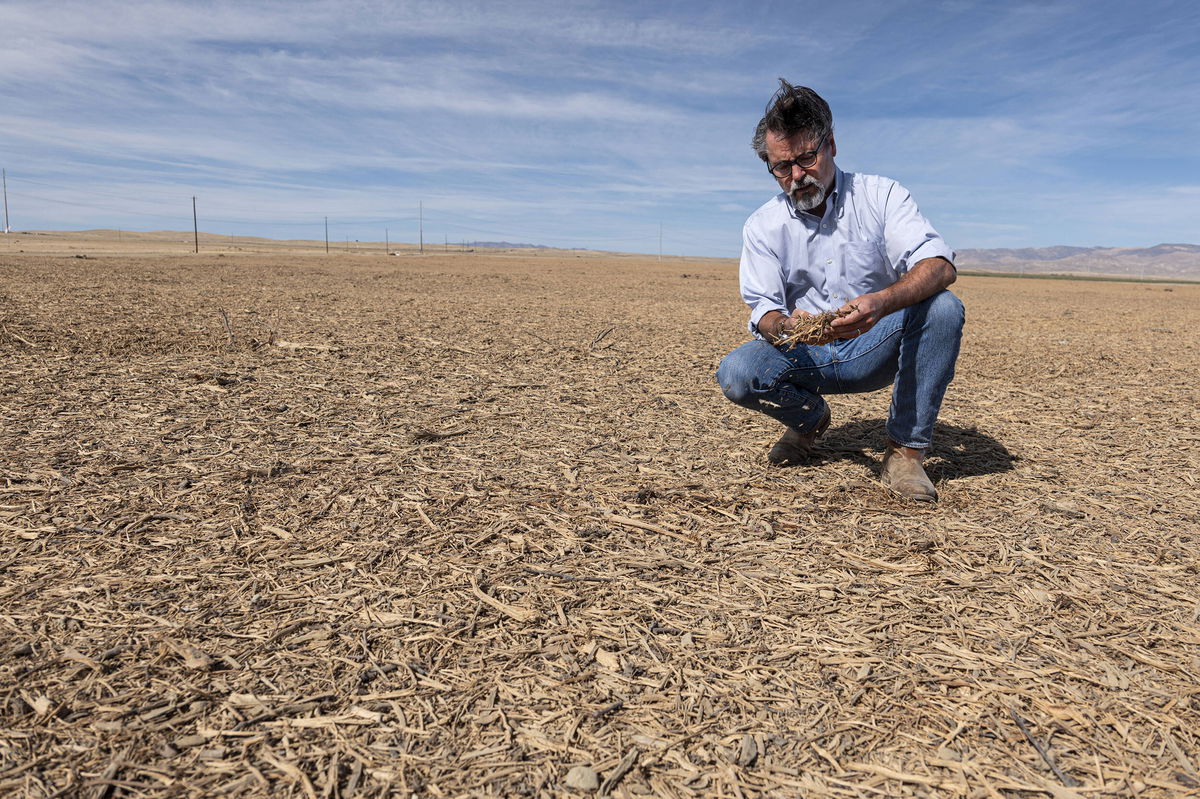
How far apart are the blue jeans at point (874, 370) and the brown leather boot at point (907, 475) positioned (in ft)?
0.18

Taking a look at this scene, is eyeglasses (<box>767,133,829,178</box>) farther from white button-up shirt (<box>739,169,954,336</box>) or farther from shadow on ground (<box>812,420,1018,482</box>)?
shadow on ground (<box>812,420,1018,482</box>)

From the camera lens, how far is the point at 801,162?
369 centimetres

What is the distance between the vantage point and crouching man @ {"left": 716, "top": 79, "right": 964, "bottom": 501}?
11.7 feet

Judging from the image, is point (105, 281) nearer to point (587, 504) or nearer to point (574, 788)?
point (587, 504)

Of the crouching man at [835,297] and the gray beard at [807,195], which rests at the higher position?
the gray beard at [807,195]

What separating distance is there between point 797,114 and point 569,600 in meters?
2.53

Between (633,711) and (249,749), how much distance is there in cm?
94

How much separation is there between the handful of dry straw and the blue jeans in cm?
32

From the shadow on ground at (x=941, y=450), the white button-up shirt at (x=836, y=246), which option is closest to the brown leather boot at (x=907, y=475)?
the shadow on ground at (x=941, y=450)

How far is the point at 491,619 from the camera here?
2.38 metres

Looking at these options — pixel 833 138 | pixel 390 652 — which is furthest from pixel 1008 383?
pixel 390 652

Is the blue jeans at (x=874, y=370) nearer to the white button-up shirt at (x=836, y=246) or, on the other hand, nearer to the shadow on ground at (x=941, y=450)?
the white button-up shirt at (x=836, y=246)

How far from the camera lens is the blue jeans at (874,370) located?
363cm

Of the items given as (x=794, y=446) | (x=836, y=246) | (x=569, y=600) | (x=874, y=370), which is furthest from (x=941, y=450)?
(x=569, y=600)
